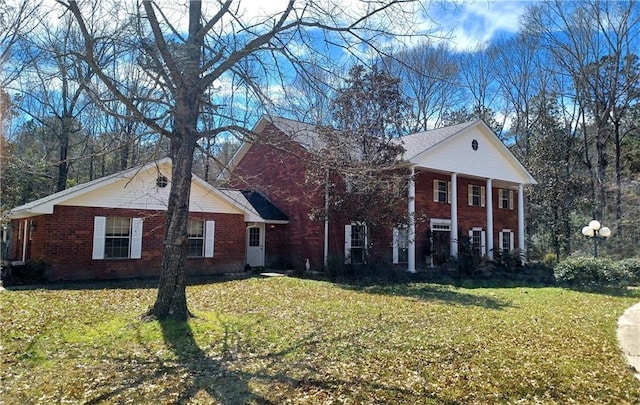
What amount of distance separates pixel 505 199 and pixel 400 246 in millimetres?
9782

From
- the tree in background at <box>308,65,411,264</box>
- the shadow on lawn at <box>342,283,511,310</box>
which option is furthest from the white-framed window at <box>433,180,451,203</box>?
the shadow on lawn at <box>342,283,511,310</box>

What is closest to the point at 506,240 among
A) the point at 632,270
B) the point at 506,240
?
the point at 506,240

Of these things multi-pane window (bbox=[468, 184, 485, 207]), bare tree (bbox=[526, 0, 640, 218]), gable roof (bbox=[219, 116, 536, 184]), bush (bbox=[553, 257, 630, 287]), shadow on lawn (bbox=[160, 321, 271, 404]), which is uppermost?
bare tree (bbox=[526, 0, 640, 218])

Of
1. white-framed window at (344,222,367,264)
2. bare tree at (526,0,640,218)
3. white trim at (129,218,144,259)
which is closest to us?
white trim at (129,218,144,259)

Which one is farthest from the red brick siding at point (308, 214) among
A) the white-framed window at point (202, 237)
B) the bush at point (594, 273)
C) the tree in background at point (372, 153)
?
the bush at point (594, 273)

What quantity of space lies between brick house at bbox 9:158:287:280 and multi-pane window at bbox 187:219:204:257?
4 centimetres

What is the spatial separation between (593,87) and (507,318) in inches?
991

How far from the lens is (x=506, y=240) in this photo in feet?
80.1

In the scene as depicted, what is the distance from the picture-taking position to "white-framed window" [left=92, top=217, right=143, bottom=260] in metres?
13.6

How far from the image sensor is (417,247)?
19.6 metres

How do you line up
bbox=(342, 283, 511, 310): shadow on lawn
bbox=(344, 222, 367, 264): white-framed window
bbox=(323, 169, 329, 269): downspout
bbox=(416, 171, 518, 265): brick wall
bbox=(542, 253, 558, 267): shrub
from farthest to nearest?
bbox=(542, 253, 558, 267): shrub → bbox=(416, 171, 518, 265): brick wall → bbox=(344, 222, 367, 264): white-framed window → bbox=(323, 169, 329, 269): downspout → bbox=(342, 283, 511, 310): shadow on lawn

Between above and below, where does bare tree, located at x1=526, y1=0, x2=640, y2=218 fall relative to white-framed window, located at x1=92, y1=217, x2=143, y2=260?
above

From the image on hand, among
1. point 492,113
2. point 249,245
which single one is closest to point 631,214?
point 492,113

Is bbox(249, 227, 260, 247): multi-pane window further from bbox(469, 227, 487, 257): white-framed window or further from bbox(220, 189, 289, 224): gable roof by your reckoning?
bbox(469, 227, 487, 257): white-framed window
